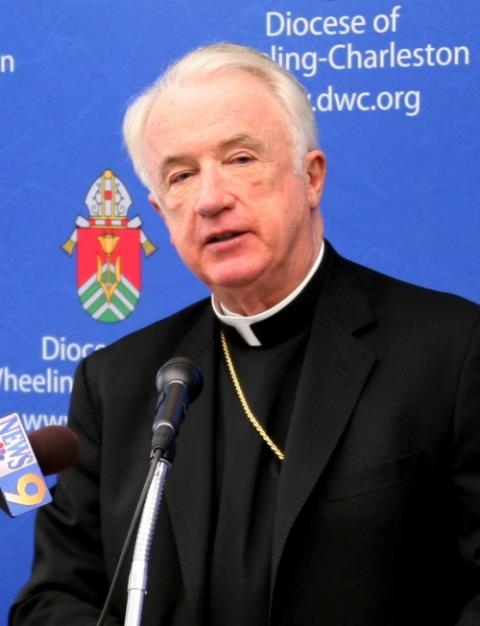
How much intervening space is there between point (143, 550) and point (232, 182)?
77 cm

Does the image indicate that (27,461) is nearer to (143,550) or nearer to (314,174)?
(143,550)

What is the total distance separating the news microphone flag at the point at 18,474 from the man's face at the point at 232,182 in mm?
599

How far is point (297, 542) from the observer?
1.87 metres

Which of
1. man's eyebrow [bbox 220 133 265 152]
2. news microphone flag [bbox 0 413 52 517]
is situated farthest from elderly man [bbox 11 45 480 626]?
news microphone flag [bbox 0 413 52 517]

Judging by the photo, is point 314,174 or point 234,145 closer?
point 234,145

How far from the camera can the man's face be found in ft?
6.35

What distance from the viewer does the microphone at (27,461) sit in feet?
4.59

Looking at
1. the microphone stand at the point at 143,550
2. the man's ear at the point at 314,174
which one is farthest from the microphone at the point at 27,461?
the man's ear at the point at 314,174

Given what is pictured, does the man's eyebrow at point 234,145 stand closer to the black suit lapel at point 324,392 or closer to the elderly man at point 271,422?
the elderly man at point 271,422

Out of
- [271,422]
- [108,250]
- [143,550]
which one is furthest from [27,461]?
[108,250]

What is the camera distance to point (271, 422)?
2049 millimetres

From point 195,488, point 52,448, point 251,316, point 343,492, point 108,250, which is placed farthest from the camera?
point 108,250

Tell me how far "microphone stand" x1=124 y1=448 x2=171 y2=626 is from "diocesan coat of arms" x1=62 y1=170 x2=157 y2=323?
1324mm

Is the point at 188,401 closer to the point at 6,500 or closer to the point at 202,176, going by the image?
the point at 6,500
